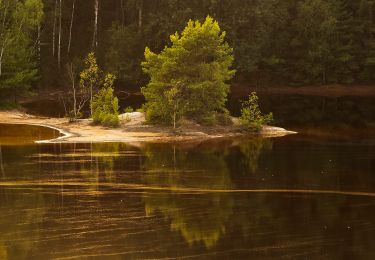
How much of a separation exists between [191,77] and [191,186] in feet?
62.7

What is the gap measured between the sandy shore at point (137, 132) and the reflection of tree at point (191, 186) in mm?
3267

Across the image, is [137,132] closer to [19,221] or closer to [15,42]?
[19,221]

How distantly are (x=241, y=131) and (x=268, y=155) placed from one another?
30.7 feet

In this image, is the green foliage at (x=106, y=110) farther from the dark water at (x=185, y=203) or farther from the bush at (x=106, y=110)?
the dark water at (x=185, y=203)

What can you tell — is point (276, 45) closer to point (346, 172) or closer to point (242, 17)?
point (242, 17)

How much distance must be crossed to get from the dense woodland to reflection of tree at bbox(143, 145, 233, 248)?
1691 inches

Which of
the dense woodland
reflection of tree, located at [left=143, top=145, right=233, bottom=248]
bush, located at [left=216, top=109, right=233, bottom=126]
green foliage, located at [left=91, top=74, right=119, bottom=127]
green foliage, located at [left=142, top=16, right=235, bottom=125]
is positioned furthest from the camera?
the dense woodland

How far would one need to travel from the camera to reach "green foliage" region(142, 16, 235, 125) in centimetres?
3741

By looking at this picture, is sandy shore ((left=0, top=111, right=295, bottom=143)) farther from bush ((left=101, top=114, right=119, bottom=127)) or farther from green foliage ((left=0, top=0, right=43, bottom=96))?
green foliage ((left=0, top=0, right=43, bottom=96))

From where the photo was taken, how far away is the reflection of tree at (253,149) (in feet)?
82.7

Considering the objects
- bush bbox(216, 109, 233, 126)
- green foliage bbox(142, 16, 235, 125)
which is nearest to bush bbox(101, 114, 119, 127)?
green foliage bbox(142, 16, 235, 125)

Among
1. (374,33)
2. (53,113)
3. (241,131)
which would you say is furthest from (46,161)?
(374,33)

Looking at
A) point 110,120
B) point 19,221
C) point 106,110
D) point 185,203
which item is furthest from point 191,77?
point 19,221

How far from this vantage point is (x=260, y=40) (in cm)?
7244
